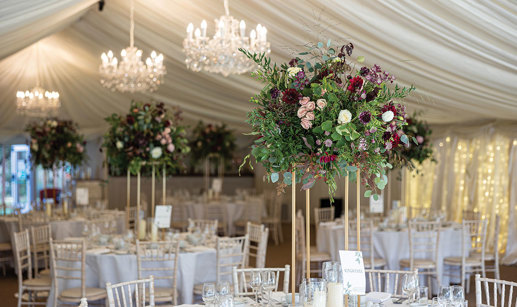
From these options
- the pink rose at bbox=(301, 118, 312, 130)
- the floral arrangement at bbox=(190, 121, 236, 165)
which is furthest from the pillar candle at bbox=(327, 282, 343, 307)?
the floral arrangement at bbox=(190, 121, 236, 165)

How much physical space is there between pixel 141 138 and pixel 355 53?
2425 mm

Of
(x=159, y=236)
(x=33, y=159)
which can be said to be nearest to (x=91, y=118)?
(x=33, y=159)

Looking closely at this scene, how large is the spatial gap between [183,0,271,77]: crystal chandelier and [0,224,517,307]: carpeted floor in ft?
12.2

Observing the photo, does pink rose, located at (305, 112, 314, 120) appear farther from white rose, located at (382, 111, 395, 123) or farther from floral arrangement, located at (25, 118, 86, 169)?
floral arrangement, located at (25, 118, 86, 169)

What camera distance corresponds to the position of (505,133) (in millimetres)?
9969

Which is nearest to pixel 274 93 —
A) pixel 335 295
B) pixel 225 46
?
pixel 335 295

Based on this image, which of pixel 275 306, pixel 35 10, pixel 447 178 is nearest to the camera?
pixel 275 306

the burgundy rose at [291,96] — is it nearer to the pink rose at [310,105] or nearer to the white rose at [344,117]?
the pink rose at [310,105]

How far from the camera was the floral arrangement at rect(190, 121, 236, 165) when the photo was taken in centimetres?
1282

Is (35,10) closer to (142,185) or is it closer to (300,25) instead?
(300,25)

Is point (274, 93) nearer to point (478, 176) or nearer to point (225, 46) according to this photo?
point (225, 46)

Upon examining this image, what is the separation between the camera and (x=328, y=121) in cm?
294

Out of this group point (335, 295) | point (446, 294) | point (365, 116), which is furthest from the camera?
point (446, 294)

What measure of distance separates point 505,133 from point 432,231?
3.46 m
